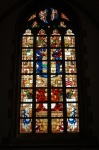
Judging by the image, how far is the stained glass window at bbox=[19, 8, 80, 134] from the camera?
8008mm

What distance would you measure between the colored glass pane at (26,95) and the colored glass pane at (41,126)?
54 cm

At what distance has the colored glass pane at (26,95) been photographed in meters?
8.23

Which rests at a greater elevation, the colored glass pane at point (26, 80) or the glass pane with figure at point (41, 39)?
the glass pane with figure at point (41, 39)

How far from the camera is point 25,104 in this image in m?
8.18

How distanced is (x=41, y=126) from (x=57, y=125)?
349 millimetres

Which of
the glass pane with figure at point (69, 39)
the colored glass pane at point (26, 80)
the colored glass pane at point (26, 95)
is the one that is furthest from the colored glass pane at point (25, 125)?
the glass pane with figure at point (69, 39)

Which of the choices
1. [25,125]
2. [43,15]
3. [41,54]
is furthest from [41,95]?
[43,15]

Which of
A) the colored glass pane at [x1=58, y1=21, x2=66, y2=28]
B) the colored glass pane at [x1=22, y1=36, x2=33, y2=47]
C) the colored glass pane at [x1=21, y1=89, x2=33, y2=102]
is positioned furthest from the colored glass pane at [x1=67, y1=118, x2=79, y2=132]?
the colored glass pane at [x1=58, y1=21, x2=66, y2=28]

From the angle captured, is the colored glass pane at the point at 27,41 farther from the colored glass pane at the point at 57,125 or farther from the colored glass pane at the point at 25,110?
the colored glass pane at the point at 57,125

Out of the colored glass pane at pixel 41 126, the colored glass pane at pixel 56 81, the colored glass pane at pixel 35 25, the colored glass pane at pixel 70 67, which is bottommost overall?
the colored glass pane at pixel 41 126

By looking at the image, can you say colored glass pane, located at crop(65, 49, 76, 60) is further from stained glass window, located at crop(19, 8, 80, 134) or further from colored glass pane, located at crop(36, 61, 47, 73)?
colored glass pane, located at crop(36, 61, 47, 73)

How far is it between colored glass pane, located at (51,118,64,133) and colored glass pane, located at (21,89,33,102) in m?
0.73
